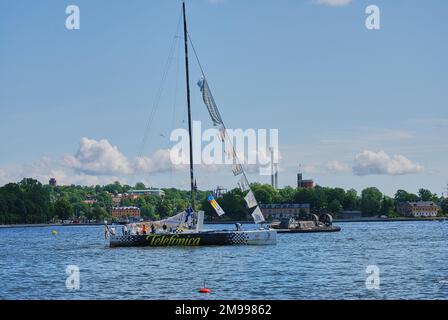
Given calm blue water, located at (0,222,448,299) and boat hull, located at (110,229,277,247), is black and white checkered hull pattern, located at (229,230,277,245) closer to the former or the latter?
boat hull, located at (110,229,277,247)

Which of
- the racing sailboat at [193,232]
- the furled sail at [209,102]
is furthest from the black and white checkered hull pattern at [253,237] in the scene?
the furled sail at [209,102]

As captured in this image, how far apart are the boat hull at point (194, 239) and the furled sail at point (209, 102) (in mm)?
9861

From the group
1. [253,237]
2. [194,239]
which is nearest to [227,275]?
[194,239]

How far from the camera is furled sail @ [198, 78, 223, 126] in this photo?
69.0 meters

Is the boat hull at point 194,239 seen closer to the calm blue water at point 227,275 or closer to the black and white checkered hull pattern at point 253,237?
the black and white checkered hull pattern at point 253,237

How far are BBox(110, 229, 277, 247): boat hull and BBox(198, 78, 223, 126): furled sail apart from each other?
9.86 m

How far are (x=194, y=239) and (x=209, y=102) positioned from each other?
12.1m

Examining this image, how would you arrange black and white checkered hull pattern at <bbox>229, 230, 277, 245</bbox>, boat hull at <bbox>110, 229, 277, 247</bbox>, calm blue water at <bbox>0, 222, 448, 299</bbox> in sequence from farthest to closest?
black and white checkered hull pattern at <bbox>229, 230, 277, 245</bbox>
boat hull at <bbox>110, 229, 277, 247</bbox>
calm blue water at <bbox>0, 222, 448, 299</bbox>

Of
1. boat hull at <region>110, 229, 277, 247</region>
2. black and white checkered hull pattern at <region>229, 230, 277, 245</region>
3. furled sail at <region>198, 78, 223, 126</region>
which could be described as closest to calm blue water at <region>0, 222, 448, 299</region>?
boat hull at <region>110, 229, 277, 247</region>

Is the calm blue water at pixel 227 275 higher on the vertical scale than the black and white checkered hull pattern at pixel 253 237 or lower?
lower

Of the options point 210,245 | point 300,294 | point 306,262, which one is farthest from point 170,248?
point 300,294

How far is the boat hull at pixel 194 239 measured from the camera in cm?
6819

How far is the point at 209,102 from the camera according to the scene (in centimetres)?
6931
